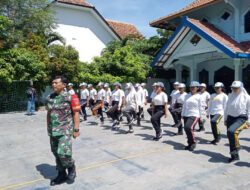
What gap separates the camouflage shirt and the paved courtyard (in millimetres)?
1009

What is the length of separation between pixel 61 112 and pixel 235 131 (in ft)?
12.5

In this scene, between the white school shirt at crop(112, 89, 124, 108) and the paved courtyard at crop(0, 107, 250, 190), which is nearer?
the paved courtyard at crop(0, 107, 250, 190)

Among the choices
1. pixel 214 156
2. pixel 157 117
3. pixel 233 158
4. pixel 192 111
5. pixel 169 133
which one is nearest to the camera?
pixel 233 158

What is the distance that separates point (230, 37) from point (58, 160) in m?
15.2

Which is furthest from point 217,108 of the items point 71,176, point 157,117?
point 71,176

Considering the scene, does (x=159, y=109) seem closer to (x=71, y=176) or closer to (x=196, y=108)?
(x=196, y=108)

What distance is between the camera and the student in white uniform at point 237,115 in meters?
5.16

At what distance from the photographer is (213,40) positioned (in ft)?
45.4

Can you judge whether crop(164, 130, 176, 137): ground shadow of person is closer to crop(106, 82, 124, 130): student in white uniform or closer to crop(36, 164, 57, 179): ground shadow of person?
crop(106, 82, 124, 130): student in white uniform

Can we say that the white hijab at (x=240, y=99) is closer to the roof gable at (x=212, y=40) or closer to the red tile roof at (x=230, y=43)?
the roof gable at (x=212, y=40)

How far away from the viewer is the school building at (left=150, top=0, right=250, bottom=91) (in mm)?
14148

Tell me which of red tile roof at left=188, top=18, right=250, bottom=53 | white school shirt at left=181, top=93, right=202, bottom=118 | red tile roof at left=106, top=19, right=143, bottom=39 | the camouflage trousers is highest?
red tile roof at left=106, top=19, right=143, bottom=39

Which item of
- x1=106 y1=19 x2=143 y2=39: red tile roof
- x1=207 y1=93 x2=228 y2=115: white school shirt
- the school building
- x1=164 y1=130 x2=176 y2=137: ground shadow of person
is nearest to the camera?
x1=207 y1=93 x2=228 y2=115: white school shirt

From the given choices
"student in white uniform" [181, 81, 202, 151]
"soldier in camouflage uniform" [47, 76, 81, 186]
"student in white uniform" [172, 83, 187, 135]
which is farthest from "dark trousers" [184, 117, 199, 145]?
"soldier in camouflage uniform" [47, 76, 81, 186]
